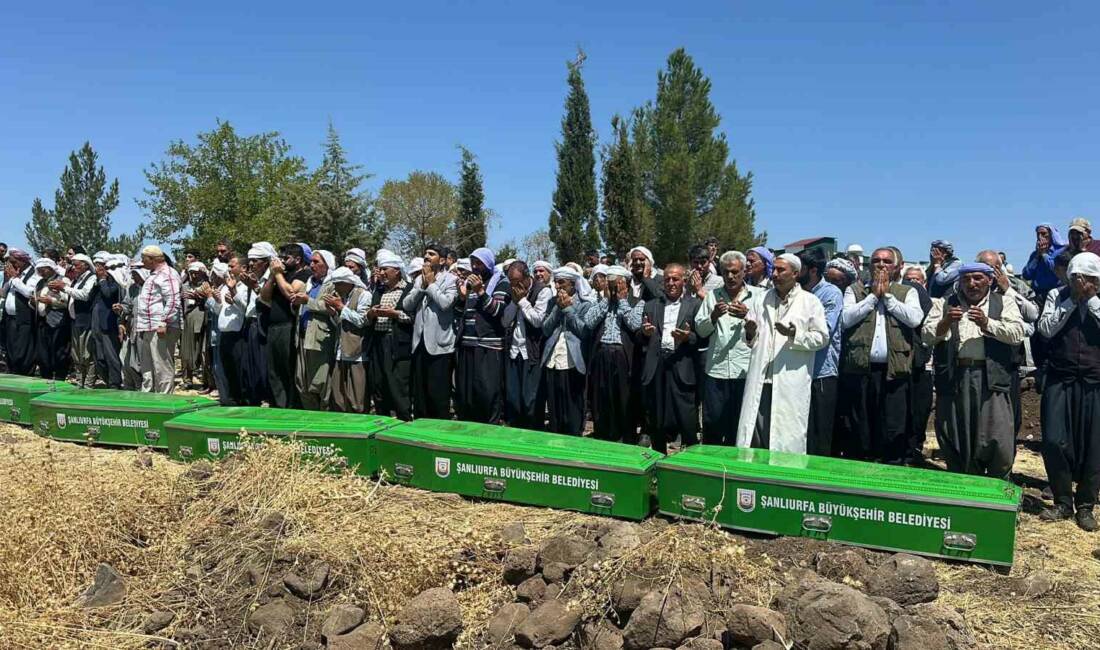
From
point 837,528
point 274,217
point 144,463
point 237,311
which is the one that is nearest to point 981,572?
point 837,528

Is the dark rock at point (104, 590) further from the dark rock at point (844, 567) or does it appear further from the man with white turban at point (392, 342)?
the dark rock at point (844, 567)

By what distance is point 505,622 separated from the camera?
3.39 metres

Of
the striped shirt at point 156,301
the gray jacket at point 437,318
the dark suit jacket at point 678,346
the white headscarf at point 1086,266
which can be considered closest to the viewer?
the white headscarf at point 1086,266

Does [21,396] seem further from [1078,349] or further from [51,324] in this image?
[1078,349]

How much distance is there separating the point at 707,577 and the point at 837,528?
1217 millimetres

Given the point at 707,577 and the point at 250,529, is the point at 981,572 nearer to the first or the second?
the point at 707,577

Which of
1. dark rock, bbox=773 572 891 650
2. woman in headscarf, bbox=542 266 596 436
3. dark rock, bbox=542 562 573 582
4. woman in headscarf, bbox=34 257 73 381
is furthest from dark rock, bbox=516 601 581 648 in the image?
woman in headscarf, bbox=34 257 73 381

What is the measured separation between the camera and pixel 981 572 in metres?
3.86

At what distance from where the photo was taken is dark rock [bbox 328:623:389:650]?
3.26m

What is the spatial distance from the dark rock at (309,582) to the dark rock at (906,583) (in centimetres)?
263

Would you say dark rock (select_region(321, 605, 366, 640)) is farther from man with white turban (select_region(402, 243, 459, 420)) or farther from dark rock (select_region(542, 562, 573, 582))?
man with white turban (select_region(402, 243, 459, 420))

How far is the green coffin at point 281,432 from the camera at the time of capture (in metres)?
5.22

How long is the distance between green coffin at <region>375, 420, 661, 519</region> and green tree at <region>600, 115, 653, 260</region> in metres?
24.5

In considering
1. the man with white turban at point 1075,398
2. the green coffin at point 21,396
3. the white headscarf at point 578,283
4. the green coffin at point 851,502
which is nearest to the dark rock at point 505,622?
the green coffin at point 851,502
